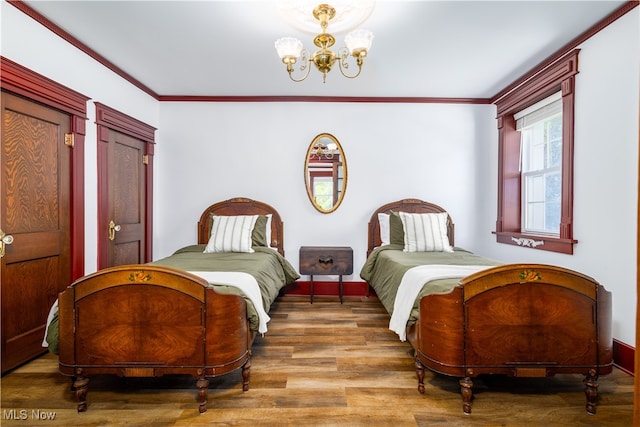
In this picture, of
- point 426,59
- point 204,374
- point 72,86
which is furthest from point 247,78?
point 204,374

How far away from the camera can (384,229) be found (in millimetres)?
3982

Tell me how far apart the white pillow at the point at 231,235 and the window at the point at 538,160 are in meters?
2.89

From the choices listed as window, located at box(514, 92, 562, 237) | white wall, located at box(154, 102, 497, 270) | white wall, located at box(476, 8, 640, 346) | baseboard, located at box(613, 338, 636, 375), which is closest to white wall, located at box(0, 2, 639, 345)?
white wall, located at box(154, 102, 497, 270)

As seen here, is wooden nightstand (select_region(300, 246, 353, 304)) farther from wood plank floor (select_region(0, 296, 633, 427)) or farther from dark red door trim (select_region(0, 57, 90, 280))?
dark red door trim (select_region(0, 57, 90, 280))

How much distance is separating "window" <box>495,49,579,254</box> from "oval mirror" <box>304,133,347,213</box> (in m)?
1.93

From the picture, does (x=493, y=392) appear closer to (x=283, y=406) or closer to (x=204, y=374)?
(x=283, y=406)

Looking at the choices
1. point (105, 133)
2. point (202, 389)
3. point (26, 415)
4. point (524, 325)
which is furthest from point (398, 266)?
point (105, 133)

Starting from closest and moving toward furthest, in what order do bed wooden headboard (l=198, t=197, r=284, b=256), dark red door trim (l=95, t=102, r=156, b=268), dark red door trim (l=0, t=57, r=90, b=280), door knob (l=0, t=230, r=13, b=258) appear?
door knob (l=0, t=230, r=13, b=258) → dark red door trim (l=0, t=57, r=90, b=280) → dark red door trim (l=95, t=102, r=156, b=268) → bed wooden headboard (l=198, t=197, r=284, b=256)

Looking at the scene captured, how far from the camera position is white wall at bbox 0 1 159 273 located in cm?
226

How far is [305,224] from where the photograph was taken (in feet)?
13.8

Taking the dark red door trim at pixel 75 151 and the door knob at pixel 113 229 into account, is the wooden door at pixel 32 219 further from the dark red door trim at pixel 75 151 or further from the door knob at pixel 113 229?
Answer: the door knob at pixel 113 229

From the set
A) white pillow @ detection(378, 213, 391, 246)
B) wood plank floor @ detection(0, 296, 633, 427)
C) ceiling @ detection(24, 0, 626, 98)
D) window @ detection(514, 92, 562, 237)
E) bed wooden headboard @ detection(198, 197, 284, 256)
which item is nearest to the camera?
wood plank floor @ detection(0, 296, 633, 427)

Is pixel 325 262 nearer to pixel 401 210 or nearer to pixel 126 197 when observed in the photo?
pixel 401 210

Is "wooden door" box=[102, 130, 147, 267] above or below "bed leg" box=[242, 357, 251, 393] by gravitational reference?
above
